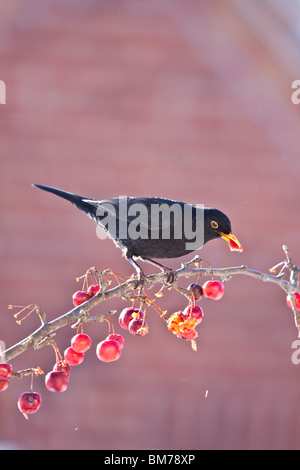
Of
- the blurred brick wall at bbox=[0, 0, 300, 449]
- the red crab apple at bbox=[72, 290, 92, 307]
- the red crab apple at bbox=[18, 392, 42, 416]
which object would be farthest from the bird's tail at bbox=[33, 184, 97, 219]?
the blurred brick wall at bbox=[0, 0, 300, 449]

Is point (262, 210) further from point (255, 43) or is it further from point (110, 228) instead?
point (110, 228)

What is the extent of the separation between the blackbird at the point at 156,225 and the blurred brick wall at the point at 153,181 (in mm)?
2558

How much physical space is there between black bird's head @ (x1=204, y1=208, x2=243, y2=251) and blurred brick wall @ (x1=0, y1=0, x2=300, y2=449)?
9.04 feet

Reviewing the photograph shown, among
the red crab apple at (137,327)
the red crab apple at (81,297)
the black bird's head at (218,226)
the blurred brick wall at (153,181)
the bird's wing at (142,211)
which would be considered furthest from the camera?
the blurred brick wall at (153,181)

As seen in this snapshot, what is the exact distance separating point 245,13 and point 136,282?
14.6 ft

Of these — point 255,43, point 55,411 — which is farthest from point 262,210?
point 55,411

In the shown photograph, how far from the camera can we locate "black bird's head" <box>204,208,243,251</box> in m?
2.98

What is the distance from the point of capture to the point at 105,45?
5953mm

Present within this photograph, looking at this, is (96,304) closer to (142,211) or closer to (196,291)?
(196,291)

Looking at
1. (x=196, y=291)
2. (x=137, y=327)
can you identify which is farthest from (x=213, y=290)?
(x=137, y=327)

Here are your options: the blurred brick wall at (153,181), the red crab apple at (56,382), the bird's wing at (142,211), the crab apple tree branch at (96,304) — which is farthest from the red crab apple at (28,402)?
the blurred brick wall at (153,181)

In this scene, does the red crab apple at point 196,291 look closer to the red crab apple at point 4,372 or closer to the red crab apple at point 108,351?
the red crab apple at point 108,351

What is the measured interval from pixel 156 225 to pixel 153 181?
287 centimetres

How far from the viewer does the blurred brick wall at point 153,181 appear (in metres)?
5.81
